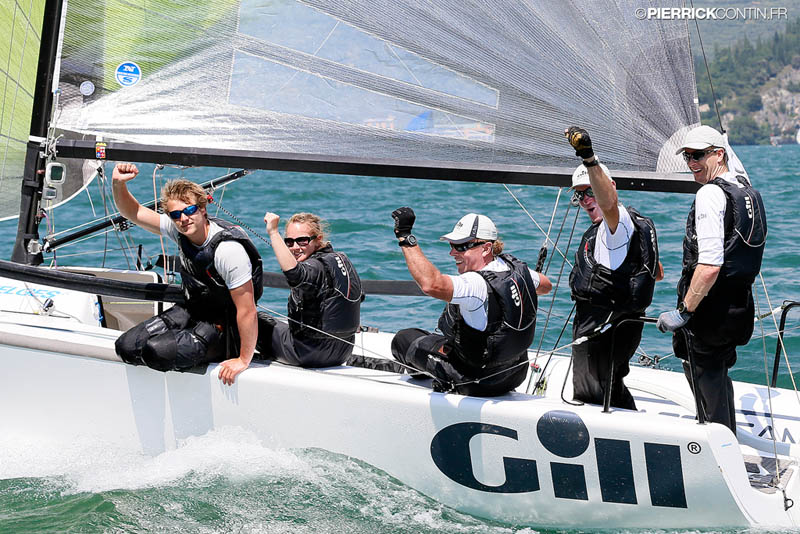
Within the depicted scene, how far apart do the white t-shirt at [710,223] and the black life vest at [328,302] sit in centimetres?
141

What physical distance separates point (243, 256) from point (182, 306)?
19.4 inches

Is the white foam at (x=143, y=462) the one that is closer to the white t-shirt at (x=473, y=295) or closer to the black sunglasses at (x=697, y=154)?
the white t-shirt at (x=473, y=295)

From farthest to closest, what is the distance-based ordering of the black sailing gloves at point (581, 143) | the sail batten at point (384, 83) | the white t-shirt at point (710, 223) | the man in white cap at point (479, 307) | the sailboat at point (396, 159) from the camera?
1. the sail batten at point (384, 83)
2. the sailboat at point (396, 159)
3. the white t-shirt at point (710, 223)
4. the man in white cap at point (479, 307)
5. the black sailing gloves at point (581, 143)

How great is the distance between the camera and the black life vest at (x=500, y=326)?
348 centimetres

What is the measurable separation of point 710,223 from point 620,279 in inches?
16.3

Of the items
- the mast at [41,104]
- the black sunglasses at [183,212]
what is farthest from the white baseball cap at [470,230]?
the mast at [41,104]

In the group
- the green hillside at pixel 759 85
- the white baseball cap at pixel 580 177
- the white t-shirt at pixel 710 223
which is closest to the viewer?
the white t-shirt at pixel 710 223

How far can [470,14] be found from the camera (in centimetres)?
402

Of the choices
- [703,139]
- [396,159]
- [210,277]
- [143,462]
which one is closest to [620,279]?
[703,139]

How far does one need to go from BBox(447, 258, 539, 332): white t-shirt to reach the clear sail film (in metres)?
Answer: 0.75

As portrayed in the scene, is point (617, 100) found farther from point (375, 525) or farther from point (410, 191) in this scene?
point (410, 191)

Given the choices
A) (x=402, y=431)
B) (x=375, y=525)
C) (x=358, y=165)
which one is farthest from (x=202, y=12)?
(x=375, y=525)

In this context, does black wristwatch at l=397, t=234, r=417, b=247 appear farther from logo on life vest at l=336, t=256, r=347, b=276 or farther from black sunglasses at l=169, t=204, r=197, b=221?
black sunglasses at l=169, t=204, r=197, b=221

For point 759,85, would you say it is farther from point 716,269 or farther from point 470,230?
point 470,230
